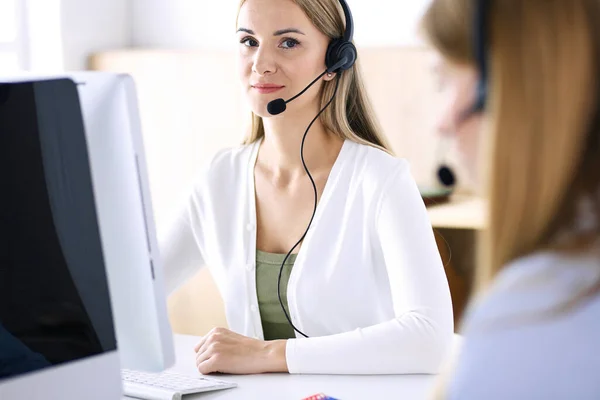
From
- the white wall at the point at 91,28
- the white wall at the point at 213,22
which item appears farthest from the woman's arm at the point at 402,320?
the white wall at the point at 91,28

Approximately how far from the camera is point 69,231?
0.99m

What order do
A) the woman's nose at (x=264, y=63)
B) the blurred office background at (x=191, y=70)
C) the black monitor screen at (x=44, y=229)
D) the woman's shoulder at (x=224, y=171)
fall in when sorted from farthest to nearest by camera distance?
the blurred office background at (x=191, y=70) → the woman's shoulder at (x=224, y=171) → the woman's nose at (x=264, y=63) → the black monitor screen at (x=44, y=229)

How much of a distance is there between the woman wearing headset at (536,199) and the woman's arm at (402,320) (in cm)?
68

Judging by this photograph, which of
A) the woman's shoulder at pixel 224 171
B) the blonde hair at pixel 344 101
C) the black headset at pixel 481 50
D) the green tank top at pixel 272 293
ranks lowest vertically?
the green tank top at pixel 272 293

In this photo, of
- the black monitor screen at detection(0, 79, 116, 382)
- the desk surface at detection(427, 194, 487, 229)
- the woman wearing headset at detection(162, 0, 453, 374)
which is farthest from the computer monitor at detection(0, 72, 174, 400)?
the desk surface at detection(427, 194, 487, 229)

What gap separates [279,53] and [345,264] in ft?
1.48

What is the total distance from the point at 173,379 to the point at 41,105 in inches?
21.7

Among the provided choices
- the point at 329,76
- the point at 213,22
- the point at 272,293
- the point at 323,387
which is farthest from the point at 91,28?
the point at 323,387

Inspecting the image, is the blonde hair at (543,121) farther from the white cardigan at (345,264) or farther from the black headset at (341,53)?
the black headset at (341,53)

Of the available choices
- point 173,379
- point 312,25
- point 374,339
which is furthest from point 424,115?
point 173,379

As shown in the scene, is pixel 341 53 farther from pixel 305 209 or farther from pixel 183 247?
pixel 183 247

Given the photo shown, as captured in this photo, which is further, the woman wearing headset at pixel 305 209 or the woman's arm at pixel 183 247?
the woman's arm at pixel 183 247

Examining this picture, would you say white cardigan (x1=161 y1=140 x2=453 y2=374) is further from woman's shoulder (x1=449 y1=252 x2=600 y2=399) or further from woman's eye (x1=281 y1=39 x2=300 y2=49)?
woman's shoulder (x1=449 y1=252 x2=600 y2=399)

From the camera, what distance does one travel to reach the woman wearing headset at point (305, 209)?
64.5 inches
